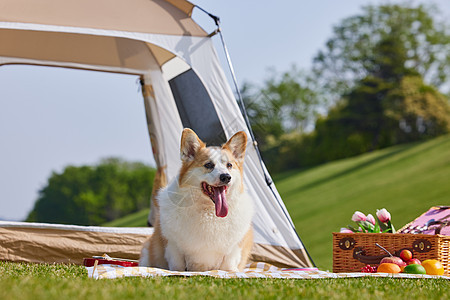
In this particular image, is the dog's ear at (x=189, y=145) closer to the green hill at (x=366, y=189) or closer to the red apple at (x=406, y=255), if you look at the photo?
the red apple at (x=406, y=255)

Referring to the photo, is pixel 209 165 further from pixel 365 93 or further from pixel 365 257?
pixel 365 93

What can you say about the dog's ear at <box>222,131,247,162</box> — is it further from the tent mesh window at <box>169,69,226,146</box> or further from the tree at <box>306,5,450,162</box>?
the tree at <box>306,5,450,162</box>

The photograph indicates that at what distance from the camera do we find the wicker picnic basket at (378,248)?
3.30 meters

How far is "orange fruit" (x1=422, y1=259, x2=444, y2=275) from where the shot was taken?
3.16 meters

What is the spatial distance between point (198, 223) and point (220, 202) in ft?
0.62

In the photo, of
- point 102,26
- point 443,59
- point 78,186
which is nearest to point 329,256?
point 78,186

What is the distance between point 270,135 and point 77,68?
14.9 m

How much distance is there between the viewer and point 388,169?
45.5ft

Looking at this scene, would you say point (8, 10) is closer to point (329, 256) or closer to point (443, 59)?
point (329, 256)

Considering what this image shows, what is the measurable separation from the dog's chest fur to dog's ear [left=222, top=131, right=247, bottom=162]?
252 millimetres

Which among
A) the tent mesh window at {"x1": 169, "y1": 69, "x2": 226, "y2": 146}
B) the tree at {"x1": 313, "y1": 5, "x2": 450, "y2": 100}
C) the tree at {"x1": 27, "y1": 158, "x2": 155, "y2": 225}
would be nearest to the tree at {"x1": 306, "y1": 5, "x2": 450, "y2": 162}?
the tree at {"x1": 313, "y1": 5, "x2": 450, "y2": 100}

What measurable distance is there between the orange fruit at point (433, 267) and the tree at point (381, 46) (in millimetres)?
18700

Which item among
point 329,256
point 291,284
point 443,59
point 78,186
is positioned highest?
point 443,59

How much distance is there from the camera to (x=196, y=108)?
439 cm
